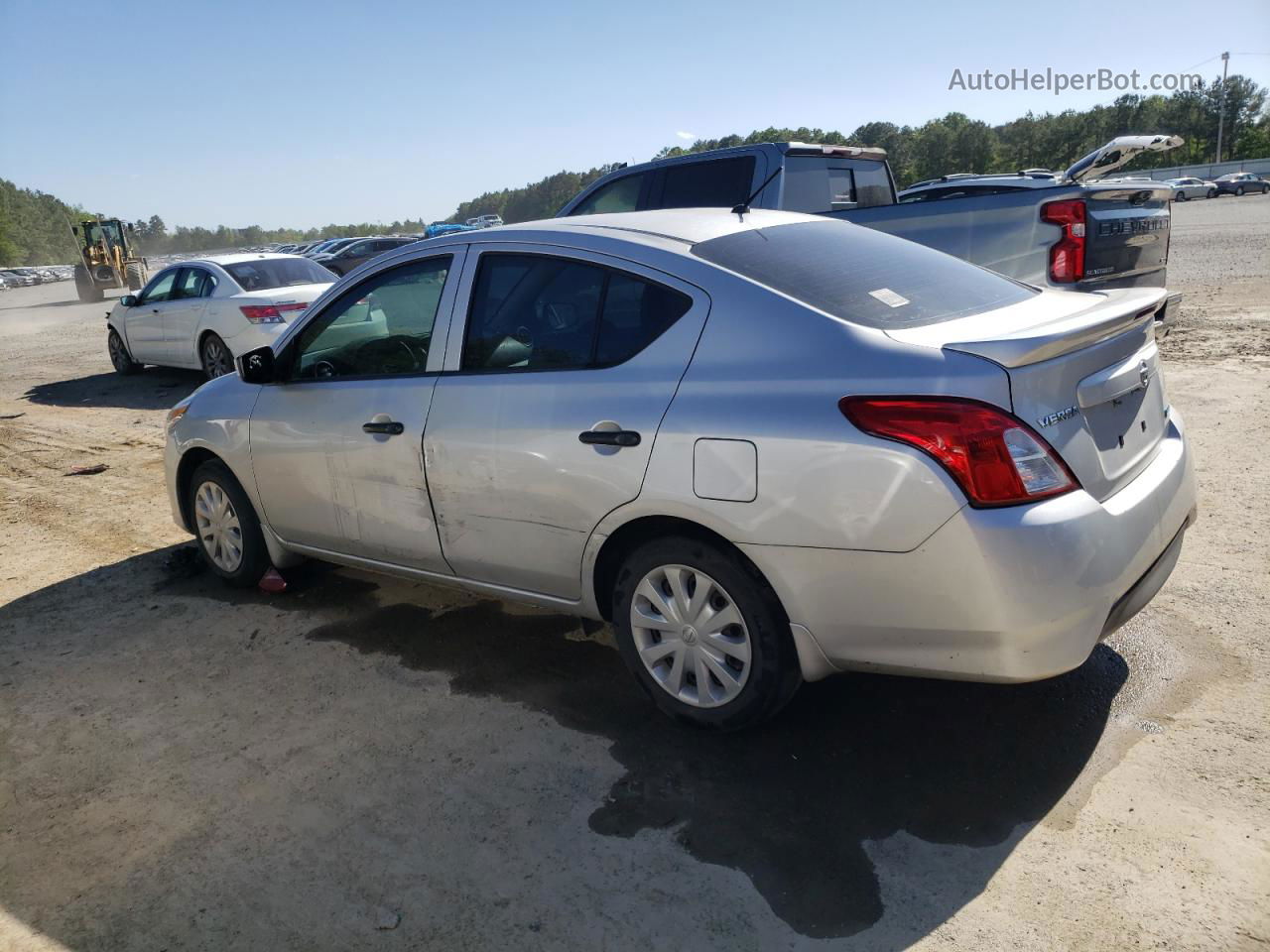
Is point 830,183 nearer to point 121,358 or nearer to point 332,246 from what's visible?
point 121,358

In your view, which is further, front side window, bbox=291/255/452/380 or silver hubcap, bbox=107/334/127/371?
silver hubcap, bbox=107/334/127/371

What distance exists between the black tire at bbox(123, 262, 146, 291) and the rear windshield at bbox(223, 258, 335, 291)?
31823 millimetres

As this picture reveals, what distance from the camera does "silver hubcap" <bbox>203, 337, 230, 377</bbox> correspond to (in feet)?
38.4

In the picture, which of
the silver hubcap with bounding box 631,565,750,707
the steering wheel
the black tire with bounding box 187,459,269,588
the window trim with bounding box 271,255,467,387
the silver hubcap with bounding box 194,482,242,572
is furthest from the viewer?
the silver hubcap with bounding box 194,482,242,572

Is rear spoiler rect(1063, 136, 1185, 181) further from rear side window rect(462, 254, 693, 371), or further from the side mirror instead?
the side mirror

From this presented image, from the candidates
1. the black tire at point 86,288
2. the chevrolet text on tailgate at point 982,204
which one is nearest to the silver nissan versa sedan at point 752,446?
the chevrolet text on tailgate at point 982,204

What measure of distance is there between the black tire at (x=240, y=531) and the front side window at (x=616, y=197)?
4.47m

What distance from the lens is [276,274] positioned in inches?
473

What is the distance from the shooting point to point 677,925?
2.44 m

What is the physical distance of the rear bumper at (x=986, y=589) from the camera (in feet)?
8.43

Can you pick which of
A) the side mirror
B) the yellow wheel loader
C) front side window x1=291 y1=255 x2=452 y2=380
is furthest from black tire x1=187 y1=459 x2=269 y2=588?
the yellow wheel loader

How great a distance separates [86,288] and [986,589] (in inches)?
1731

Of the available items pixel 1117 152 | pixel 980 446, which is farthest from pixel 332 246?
pixel 980 446

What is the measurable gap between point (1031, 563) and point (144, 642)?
3.97 meters
